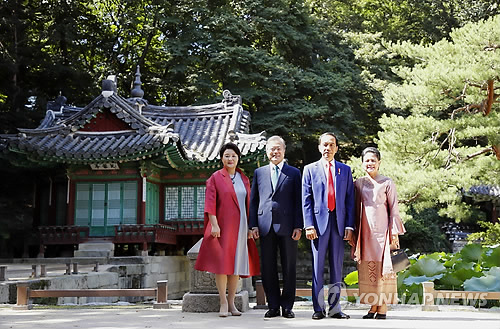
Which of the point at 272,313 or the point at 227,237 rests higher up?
the point at 227,237

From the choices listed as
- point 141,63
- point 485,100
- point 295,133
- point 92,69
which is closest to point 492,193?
point 295,133

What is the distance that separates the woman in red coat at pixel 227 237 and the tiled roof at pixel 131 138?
9.25 meters

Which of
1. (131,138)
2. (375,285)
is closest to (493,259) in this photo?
(375,285)

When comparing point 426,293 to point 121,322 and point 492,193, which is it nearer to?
point 121,322

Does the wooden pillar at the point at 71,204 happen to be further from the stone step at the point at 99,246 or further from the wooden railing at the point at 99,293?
the wooden railing at the point at 99,293

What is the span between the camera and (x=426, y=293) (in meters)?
6.50

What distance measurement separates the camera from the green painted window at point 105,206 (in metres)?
16.1

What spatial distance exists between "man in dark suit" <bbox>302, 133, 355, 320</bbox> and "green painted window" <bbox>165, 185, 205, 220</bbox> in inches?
443

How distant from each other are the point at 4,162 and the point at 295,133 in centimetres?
1162

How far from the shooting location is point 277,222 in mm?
5742

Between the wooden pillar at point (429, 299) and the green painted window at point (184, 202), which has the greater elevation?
the green painted window at point (184, 202)

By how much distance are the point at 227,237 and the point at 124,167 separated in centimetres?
1103

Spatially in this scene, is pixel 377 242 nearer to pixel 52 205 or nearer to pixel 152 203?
pixel 152 203

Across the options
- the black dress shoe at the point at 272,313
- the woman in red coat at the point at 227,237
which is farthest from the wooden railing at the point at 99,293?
the black dress shoe at the point at 272,313
